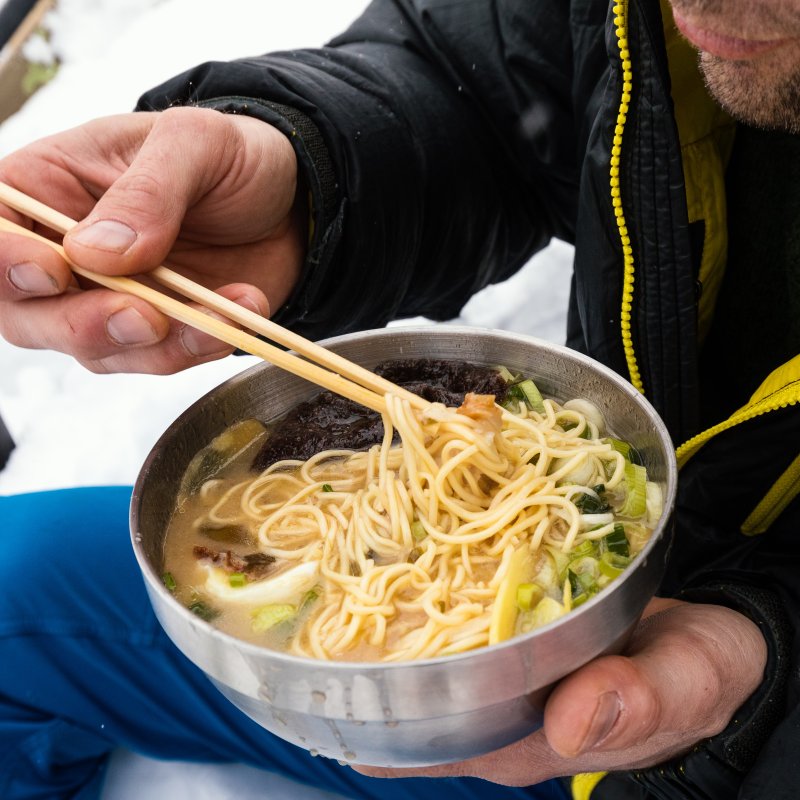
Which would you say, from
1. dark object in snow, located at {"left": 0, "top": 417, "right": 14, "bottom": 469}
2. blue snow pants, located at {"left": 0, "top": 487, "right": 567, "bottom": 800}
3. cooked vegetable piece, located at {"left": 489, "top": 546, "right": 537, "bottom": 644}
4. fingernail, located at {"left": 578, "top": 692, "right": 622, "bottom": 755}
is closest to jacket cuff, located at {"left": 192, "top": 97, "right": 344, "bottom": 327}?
blue snow pants, located at {"left": 0, "top": 487, "right": 567, "bottom": 800}

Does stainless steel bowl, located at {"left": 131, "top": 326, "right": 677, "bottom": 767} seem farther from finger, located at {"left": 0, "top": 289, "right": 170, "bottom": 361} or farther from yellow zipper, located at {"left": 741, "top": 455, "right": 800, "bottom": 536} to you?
yellow zipper, located at {"left": 741, "top": 455, "right": 800, "bottom": 536}

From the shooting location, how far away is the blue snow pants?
239cm

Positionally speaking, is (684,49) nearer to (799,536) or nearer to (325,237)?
(325,237)

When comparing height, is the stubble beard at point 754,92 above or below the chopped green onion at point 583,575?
above

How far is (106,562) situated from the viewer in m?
2.50

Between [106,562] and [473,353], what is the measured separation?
4.05 ft

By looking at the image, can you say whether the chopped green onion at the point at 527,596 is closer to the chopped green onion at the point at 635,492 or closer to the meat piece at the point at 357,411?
the chopped green onion at the point at 635,492

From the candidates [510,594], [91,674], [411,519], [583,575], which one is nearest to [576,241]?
[411,519]

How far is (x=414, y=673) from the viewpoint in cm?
134

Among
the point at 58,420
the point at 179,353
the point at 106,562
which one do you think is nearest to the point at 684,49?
the point at 179,353

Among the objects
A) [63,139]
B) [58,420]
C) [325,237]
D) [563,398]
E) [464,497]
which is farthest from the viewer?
[58,420]

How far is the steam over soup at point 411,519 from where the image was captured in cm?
167

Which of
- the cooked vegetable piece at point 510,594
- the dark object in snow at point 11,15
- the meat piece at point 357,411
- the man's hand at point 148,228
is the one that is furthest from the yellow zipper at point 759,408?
the dark object in snow at point 11,15

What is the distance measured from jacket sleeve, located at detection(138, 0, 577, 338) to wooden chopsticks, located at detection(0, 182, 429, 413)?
0.79 m
